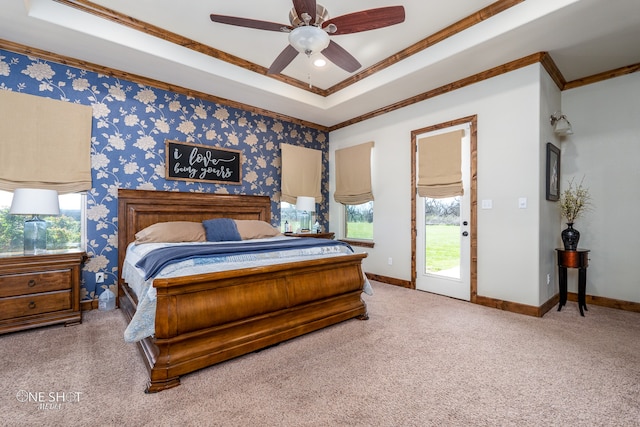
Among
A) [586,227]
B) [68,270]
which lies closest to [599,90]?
[586,227]

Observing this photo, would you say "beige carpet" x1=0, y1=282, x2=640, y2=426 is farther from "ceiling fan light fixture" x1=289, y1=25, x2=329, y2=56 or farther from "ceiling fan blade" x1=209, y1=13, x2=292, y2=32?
"ceiling fan blade" x1=209, y1=13, x2=292, y2=32

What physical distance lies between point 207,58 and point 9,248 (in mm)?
2883

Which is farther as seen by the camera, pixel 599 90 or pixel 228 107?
pixel 228 107

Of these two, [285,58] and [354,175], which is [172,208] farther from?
[354,175]

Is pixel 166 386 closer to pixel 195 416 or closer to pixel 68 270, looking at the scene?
pixel 195 416

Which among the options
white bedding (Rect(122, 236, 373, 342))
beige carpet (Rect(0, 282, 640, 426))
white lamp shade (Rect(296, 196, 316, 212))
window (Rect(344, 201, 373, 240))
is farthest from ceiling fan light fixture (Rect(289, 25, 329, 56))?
window (Rect(344, 201, 373, 240))

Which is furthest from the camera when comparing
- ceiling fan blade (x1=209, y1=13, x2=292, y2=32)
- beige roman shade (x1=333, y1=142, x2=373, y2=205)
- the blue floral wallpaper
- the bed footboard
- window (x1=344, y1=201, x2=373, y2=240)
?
window (x1=344, y1=201, x2=373, y2=240)

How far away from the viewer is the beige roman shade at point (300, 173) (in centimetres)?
494

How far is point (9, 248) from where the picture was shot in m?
3.00

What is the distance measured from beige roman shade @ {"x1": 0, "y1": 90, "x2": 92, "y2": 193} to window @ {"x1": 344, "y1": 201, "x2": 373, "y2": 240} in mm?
3778

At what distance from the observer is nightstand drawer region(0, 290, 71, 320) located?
2.54 m

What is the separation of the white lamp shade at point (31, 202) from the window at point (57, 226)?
0.49m

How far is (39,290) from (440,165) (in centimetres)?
451

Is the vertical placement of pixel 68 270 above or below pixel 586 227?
below
